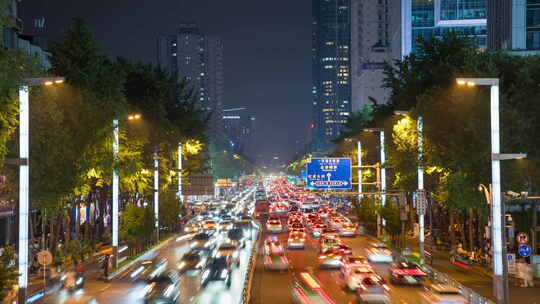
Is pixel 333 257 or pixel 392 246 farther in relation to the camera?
pixel 392 246

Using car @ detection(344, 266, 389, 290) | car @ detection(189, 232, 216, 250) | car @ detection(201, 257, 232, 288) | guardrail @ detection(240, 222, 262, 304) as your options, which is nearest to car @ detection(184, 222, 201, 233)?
guardrail @ detection(240, 222, 262, 304)

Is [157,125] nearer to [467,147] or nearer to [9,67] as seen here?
[467,147]

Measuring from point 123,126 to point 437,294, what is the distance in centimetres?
2707

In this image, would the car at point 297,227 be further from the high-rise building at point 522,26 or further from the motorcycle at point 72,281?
the high-rise building at point 522,26

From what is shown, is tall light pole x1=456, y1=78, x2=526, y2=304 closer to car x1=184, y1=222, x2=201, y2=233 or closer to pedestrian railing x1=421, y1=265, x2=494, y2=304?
pedestrian railing x1=421, y1=265, x2=494, y2=304

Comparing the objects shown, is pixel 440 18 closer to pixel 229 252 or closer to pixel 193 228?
pixel 193 228

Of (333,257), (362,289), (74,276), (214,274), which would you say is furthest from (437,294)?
(74,276)

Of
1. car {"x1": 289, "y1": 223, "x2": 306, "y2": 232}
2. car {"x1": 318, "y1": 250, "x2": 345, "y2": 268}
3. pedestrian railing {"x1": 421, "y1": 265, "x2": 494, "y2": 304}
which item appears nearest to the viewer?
pedestrian railing {"x1": 421, "y1": 265, "x2": 494, "y2": 304}

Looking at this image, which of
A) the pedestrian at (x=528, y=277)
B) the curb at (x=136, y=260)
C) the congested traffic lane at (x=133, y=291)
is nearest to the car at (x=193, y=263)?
the congested traffic lane at (x=133, y=291)

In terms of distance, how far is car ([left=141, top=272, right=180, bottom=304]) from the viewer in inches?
1094

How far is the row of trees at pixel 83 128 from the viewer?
3538 cm

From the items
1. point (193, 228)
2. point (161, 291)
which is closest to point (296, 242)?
point (161, 291)

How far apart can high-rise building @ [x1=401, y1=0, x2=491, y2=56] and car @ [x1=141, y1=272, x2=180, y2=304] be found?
11760 cm

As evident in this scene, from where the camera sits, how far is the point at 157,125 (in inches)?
2633
